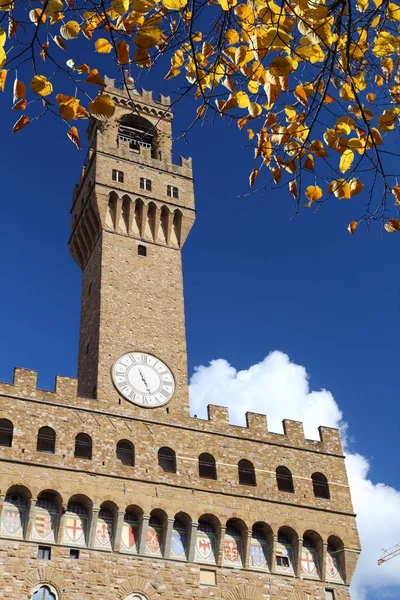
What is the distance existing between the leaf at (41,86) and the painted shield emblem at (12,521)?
17889 millimetres

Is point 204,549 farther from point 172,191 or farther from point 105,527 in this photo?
point 172,191

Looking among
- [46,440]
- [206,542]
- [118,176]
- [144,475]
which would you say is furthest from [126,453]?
[118,176]

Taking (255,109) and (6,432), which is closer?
(255,109)

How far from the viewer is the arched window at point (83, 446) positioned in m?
24.4

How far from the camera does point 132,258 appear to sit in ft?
99.4

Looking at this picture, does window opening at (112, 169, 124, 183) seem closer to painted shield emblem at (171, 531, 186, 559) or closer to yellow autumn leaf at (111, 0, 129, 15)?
painted shield emblem at (171, 531, 186, 559)

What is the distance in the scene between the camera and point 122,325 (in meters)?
28.1

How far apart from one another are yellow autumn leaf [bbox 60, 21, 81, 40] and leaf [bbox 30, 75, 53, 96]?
593mm

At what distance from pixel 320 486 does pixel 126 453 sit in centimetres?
762

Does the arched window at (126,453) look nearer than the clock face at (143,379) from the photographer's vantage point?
Yes

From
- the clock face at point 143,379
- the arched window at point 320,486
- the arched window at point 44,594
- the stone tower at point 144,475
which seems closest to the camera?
the arched window at point 44,594

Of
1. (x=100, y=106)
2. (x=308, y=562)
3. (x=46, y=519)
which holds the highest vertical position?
(x=46, y=519)

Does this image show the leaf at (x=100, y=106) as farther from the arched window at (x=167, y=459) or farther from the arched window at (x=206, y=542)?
the arched window at (x=206, y=542)

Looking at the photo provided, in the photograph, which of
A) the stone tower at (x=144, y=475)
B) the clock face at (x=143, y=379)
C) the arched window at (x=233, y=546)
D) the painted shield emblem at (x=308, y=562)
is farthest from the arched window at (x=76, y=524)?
the painted shield emblem at (x=308, y=562)
